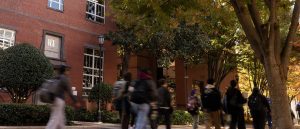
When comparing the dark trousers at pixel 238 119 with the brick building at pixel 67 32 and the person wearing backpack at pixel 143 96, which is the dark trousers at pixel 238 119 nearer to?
the person wearing backpack at pixel 143 96

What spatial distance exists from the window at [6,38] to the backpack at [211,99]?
11666mm

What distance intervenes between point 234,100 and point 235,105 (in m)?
0.14

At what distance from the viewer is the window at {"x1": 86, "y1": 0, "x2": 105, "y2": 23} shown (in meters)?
23.6

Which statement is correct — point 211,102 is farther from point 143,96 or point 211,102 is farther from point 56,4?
point 56,4

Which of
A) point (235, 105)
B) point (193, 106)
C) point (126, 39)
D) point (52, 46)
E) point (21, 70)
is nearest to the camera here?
point (235, 105)

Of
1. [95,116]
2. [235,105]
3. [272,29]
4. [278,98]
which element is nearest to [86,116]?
[95,116]

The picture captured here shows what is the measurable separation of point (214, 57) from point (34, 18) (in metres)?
13.5

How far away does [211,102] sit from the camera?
33.9 ft

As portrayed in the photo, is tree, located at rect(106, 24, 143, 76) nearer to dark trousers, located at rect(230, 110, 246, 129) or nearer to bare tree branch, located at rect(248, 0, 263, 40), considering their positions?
bare tree branch, located at rect(248, 0, 263, 40)

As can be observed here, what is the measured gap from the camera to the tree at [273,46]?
10.5m

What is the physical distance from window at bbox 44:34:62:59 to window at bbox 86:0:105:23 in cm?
319

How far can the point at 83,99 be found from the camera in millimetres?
22016

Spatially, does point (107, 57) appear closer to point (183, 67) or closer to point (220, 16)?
point (183, 67)

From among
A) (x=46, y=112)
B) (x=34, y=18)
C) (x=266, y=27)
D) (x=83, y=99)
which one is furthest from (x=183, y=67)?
(x=266, y=27)
